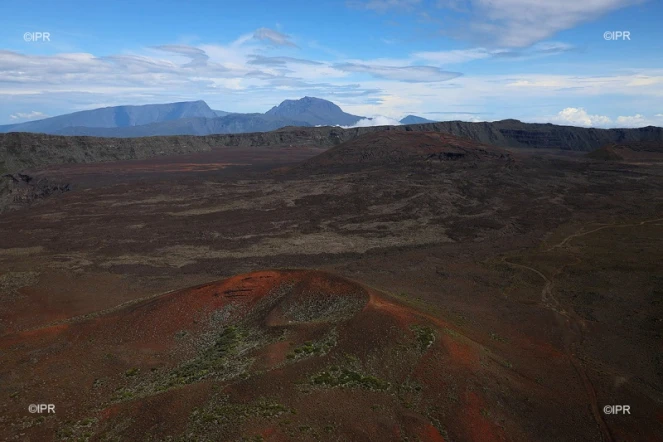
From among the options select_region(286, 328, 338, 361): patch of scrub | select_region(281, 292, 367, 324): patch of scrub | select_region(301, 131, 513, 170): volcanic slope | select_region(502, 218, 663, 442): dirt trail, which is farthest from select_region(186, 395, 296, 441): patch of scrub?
select_region(301, 131, 513, 170): volcanic slope

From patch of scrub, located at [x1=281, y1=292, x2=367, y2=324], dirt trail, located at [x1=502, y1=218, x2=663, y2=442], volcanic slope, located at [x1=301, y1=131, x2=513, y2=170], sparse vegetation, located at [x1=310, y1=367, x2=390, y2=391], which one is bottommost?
dirt trail, located at [x1=502, y1=218, x2=663, y2=442]

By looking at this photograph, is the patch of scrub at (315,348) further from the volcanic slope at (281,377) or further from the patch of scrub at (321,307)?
the patch of scrub at (321,307)

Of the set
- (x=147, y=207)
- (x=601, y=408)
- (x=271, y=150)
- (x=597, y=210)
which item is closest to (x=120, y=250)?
(x=147, y=207)

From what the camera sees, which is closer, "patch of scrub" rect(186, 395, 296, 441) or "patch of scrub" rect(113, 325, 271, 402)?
"patch of scrub" rect(186, 395, 296, 441)

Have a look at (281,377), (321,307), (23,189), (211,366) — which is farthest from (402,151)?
(281,377)

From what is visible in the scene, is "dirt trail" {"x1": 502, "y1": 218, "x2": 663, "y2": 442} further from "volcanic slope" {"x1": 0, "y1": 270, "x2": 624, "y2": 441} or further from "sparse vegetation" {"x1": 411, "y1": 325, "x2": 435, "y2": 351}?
"sparse vegetation" {"x1": 411, "y1": 325, "x2": 435, "y2": 351}

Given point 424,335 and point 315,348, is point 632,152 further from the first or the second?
point 315,348

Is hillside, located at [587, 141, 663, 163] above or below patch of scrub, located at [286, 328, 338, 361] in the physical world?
above
